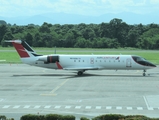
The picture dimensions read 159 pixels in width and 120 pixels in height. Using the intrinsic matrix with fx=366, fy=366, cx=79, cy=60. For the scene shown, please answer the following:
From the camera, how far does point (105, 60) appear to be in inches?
2069

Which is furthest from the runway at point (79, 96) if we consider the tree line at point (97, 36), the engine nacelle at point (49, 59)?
the tree line at point (97, 36)

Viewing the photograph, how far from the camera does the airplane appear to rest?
171ft

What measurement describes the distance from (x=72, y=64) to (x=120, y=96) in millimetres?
19789

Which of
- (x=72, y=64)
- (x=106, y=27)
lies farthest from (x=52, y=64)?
(x=106, y=27)

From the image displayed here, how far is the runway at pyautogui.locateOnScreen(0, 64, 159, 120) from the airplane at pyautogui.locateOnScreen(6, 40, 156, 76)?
392cm

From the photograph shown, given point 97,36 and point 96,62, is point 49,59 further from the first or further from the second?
point 97,36

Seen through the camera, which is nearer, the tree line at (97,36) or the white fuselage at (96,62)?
the white fuselage at (96,62)

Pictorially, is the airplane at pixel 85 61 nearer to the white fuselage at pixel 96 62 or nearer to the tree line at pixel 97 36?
the white fuselage at pixel 96 62

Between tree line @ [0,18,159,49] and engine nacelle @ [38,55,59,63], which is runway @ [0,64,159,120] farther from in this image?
tree line @ [0,18,159,49]

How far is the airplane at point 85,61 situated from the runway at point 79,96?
392 centimetres

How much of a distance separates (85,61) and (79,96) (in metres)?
19.0

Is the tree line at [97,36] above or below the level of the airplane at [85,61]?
above

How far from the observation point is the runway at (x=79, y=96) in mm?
28141

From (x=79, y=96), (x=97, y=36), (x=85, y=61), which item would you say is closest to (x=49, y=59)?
(x=85, y=61)
